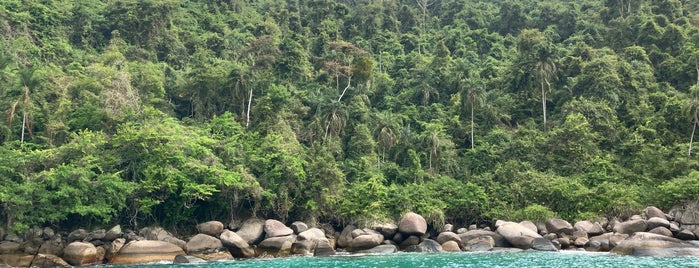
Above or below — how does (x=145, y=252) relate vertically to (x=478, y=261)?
below

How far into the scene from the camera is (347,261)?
2972 centimetres

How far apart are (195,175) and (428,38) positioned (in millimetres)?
46490

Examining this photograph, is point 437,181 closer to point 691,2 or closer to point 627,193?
point 627,193

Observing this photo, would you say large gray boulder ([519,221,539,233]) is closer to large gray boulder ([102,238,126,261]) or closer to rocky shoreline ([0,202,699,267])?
rocky shoreline ([0,202,699,267])

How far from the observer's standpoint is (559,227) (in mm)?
A: 34469

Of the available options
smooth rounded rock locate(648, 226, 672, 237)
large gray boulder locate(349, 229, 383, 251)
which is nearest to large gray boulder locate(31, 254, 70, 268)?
large gray boulder locate(349, 229, 383, 251)

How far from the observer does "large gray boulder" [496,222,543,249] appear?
33.2 meters

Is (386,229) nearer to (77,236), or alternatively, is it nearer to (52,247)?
(77,236)

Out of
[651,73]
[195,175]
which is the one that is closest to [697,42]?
[651,73]

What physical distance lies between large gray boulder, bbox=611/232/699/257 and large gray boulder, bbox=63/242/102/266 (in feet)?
82.8

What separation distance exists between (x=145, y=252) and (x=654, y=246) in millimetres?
24322

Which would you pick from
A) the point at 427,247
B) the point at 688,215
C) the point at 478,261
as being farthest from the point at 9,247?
the point at 688,215

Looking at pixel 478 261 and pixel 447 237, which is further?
pixel 447 237

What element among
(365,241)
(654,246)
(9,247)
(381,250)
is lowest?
(381,250)
